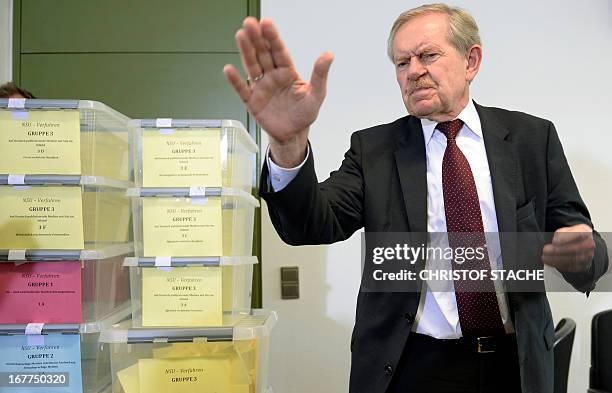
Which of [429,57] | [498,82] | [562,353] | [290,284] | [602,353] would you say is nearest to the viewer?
[429,57]

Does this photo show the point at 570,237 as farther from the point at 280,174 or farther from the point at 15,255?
the point at 15,255

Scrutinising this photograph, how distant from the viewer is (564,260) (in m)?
1.20

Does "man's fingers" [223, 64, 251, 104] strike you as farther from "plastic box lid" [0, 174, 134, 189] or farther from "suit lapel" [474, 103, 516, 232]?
"plastic box lid" [0, 174, 134, 189]

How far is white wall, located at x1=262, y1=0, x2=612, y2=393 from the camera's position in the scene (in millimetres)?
2609

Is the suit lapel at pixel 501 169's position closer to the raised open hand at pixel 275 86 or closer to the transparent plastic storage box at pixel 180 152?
the raised open hand at pixel 275 86

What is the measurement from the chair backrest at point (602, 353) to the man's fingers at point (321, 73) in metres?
1.54

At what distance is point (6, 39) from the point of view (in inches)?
104

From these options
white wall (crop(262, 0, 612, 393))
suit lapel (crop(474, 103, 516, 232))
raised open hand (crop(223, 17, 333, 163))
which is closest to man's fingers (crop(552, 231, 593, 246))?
suit lapel (crop(474, 103, 516, 232))

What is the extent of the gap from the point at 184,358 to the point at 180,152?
1.95ft

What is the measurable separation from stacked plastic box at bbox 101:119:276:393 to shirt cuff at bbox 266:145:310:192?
60 centimetres

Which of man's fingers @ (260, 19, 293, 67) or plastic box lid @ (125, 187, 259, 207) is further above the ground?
A: man's fingers @ (260, 19, 293, 67)

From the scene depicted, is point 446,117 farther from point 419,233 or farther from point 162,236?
point 162,236

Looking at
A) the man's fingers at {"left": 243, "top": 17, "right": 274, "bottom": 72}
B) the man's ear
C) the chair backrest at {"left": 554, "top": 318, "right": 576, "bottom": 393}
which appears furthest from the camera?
the chair backrest at {"left": 554, "top": 318, "right": 576, "bottom": 393}

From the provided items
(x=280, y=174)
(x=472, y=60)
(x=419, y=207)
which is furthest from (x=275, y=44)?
(x=472, y=60)
